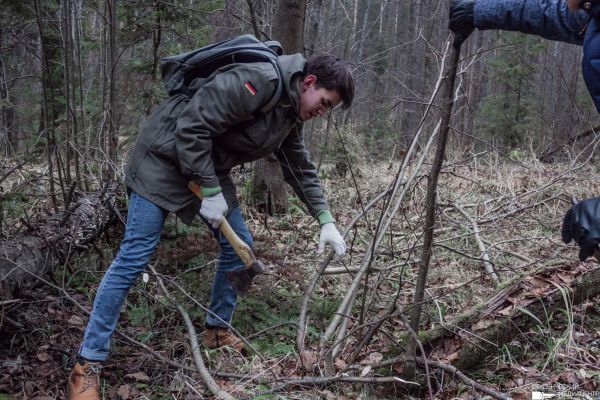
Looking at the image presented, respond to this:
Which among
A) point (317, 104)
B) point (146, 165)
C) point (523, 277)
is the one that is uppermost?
point (317, 104)

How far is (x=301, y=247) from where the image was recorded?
196 inches

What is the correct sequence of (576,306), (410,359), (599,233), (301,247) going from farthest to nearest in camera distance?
1. (301,247)
2. (576,306)
3. (410,359)
4. (599,233)

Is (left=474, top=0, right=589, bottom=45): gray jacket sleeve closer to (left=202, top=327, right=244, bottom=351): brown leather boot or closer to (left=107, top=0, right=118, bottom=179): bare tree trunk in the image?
(left=202, top=327, right=244, bottom=351): brown leather boot

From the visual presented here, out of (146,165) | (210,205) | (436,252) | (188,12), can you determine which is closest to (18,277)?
(146,165)

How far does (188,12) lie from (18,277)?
13.0 feet

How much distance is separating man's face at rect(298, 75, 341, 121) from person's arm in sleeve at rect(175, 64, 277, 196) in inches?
7.5

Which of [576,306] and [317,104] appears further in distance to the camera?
[576,306]

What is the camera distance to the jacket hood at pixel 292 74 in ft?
8.46

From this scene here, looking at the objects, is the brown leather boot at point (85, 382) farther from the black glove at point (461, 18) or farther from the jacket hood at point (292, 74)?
the black glove at point (461, 18)

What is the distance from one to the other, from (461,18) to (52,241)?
284 centimetres

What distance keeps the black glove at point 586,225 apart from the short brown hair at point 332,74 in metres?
1.24

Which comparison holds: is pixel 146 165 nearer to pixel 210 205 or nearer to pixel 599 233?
pixel 210 205

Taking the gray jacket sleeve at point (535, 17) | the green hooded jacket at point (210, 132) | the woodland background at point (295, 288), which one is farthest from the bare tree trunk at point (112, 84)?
the gray jacket sleeve at point (535, 17)

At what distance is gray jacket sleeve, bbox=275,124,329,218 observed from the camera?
3.20m
